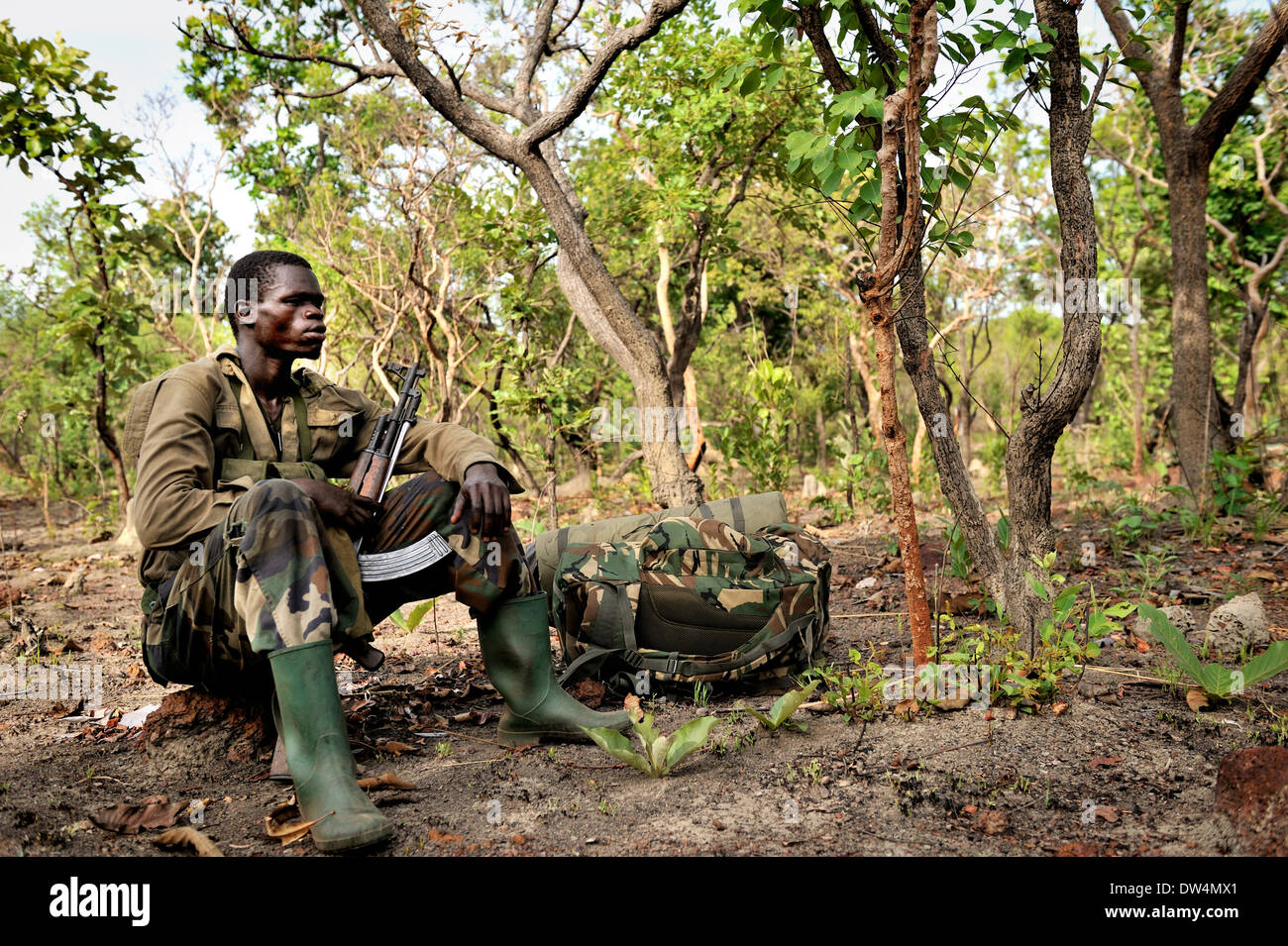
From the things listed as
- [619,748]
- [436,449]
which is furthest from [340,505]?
[619,748]

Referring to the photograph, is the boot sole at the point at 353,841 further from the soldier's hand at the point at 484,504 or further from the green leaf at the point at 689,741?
the soldier's hand at the point at 484,504

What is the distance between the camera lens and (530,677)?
260cm

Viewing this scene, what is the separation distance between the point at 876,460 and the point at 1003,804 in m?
5.10

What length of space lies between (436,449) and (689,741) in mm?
1139

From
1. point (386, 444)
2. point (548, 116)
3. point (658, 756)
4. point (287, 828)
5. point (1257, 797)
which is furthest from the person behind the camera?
point (548, 116)

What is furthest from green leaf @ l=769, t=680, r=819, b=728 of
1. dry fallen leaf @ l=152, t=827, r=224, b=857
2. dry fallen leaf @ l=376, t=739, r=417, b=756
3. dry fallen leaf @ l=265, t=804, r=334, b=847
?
dry fallen leaf @ l=152, t=827, r=224, b=857

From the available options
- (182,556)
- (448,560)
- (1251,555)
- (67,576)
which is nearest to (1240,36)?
(1251,555)

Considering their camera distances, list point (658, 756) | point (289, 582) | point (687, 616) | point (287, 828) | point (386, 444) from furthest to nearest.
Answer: point (687, 616)
point (386, 444)
point (658, 756)
point (289, 582)
point (287, 828)

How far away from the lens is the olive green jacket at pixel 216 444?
2.32 m

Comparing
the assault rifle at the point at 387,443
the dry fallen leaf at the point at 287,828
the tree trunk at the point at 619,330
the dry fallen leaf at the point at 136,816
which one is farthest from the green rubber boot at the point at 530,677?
the tree trunk at the point at 619,330

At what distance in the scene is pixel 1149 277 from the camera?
12.4m

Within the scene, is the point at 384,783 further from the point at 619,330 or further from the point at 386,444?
the point at 619,330

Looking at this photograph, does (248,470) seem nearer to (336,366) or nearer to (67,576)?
(67,576)
